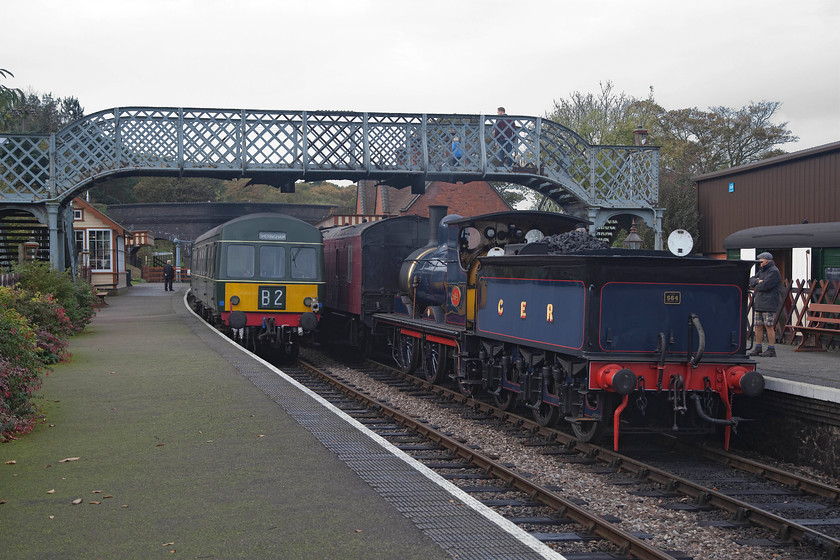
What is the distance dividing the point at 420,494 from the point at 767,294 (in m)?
8.76

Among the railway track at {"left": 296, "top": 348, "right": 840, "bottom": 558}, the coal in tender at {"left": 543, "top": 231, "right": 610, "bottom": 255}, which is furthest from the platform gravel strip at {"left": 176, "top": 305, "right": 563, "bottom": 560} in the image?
the coal in tender at {"left": 543, "top": 231, "right": 610, "bottom": 255}

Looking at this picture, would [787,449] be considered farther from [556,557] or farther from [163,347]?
[163,347]

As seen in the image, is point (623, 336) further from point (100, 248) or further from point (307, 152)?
point (100, 248)

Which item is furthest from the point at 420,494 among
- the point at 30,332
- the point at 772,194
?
the point at 772,194

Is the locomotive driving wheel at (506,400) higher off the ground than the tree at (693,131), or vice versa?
the tree at (693,131)

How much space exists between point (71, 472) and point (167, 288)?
34.9 metres

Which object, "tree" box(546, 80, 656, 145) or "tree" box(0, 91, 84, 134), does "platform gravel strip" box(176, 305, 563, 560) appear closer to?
"tree" box(546, 80, 656, 145)

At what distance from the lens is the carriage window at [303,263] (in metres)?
17.6

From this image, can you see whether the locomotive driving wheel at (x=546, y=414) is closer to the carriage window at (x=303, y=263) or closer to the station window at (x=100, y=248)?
the carriage window at (x=303, y=263)

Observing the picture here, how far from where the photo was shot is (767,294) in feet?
42.6

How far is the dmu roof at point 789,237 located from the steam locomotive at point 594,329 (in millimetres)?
6859

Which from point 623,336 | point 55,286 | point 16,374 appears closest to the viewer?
point 16,374

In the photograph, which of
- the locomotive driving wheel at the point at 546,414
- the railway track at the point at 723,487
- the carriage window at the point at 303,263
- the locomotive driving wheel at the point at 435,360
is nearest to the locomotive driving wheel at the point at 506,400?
the railway track at the point at 723,487

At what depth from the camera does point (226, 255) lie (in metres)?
17.4
